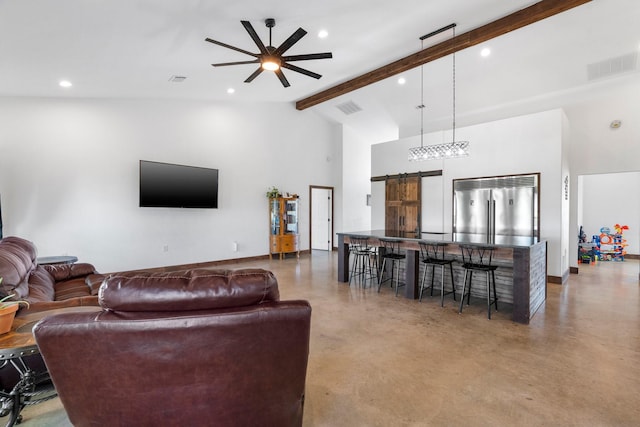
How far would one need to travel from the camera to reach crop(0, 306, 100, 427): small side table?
1.51 meters

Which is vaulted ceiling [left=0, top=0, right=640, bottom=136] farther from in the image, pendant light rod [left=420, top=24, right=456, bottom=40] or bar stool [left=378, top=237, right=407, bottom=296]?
bar stool [left=378, top=237, right=407, bottom=296]

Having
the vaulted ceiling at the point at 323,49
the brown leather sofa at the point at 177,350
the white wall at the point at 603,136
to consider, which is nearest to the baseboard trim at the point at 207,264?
the vaulted ceiling at the point at 323,49

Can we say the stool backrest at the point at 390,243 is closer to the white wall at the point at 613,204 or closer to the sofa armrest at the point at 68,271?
the sofa armrest at the point at 68,271

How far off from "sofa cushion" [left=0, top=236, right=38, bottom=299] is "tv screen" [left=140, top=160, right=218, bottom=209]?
2650 millimetres

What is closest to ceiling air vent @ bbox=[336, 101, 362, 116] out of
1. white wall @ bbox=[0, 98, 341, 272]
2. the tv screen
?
white wall @ bbox=[0, 98, 341, 272]

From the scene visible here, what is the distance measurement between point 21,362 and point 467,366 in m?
3.06

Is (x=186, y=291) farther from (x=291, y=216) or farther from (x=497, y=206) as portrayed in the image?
(x=291, y=216)

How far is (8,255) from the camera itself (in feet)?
9.23

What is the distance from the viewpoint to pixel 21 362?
6.02 feet

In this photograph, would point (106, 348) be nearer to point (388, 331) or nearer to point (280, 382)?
point (280, 382)

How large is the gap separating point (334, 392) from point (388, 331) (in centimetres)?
127

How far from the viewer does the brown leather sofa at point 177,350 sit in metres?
1.25

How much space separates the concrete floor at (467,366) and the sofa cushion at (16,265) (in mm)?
947

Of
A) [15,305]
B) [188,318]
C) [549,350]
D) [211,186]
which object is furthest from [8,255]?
[549,350]
